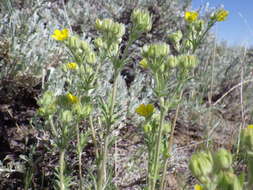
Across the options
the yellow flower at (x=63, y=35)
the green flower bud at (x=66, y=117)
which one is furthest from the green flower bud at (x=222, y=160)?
the yellow flower at (x=63, y=35)

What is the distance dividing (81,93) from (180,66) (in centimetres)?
64

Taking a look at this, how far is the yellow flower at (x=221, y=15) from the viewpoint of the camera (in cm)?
171

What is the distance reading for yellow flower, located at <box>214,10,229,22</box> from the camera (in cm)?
171

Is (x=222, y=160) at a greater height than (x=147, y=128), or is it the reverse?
(x=147, y=128)

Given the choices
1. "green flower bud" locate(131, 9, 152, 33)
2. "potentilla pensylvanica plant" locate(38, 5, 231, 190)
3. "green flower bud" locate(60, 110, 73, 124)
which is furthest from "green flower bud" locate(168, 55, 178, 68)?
"green flower bud" locate(60, 110, 73, 124)

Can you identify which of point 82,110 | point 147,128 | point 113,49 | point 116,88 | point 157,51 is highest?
point 113,49

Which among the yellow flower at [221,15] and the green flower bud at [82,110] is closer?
the green flower bud at [82,110]

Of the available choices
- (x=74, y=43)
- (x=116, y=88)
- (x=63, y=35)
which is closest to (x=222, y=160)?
(x=116, y=88)

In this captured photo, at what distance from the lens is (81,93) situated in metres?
1.63

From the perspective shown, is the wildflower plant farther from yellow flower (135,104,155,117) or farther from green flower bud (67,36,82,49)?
green flower bud (67,36,82,49)

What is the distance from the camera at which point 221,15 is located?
68.0 inches

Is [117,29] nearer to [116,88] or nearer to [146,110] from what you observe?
[116,88]

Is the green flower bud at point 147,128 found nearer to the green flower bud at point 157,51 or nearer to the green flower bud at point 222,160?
the green flower bud at point 157,51

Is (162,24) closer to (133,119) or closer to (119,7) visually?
(119,7)
